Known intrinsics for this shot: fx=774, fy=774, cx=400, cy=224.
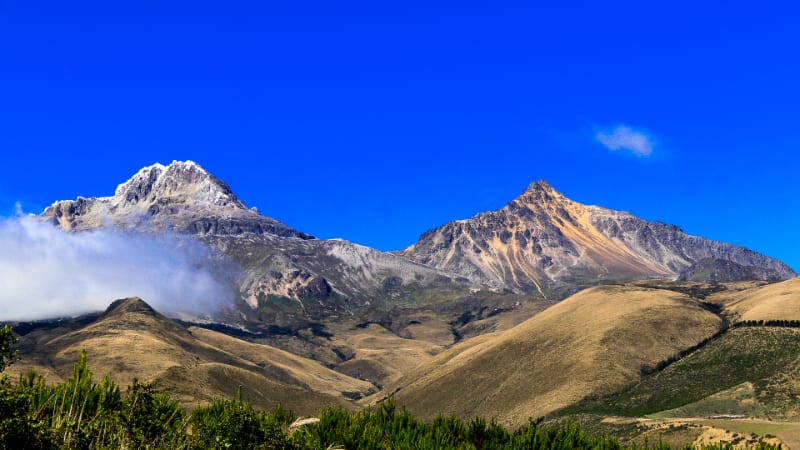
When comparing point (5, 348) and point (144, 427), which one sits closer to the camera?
point (5, 348)

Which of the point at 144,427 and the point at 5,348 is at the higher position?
the point at 5,348

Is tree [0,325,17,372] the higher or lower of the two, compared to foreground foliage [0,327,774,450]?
higher

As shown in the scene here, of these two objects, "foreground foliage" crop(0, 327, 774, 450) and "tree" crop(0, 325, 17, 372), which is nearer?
"foreground foliage" crop(0, 327, 774, 450)

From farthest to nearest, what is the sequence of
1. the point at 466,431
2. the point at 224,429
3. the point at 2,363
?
the point at 466,431 < the point at 224,429 < the point at 2,363

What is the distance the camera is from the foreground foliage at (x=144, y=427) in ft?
98.4

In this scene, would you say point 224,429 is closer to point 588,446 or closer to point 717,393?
point 588,446

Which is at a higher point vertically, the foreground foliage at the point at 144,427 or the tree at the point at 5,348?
the tree at the point at 5,348

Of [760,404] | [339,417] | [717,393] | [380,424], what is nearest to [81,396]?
[339,417]

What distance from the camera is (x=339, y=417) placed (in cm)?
6788

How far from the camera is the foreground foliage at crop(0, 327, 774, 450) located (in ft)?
98.4

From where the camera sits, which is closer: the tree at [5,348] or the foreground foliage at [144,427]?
the foreground foliage at [144,427]

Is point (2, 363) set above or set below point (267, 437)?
above

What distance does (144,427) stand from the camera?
35.3m

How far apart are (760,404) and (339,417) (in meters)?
145
